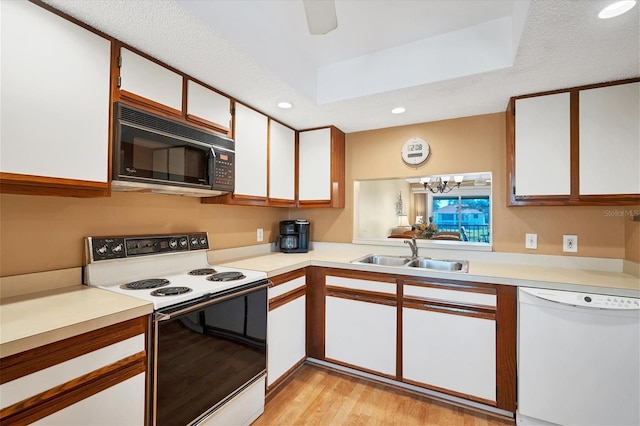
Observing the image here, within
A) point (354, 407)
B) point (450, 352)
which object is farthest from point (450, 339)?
point (354, 407)

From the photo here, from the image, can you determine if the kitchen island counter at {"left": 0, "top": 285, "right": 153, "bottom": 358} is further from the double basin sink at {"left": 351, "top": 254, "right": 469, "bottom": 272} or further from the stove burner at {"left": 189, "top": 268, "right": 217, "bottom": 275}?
the double basin sink at {"left": 351, "top": 254, "right": 469, "bottom": 272}

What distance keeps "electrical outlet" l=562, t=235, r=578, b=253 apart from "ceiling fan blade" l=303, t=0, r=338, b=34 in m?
2.23

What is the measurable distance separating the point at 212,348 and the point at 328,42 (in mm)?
2003

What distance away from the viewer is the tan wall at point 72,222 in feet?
4.33

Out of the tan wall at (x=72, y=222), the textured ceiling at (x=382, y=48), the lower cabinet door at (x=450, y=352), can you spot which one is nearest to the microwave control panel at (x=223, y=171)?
the tan wall at (x=72, y=222)

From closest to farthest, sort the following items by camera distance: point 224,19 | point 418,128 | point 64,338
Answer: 1. point 64,338
2. point 224,19
3. point 418,128

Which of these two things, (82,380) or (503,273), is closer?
(82,380)

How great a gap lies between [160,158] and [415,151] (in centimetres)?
209

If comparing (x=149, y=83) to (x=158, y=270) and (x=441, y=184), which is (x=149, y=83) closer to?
(x=158, y=270)

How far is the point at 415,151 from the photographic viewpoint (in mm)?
2689

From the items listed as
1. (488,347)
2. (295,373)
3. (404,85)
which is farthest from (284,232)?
(488,347)

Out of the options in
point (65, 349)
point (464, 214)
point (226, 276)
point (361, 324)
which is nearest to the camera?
point (65, 349)

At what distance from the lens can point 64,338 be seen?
97cm

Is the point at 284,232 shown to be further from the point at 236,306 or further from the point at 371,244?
the point at 236,306
